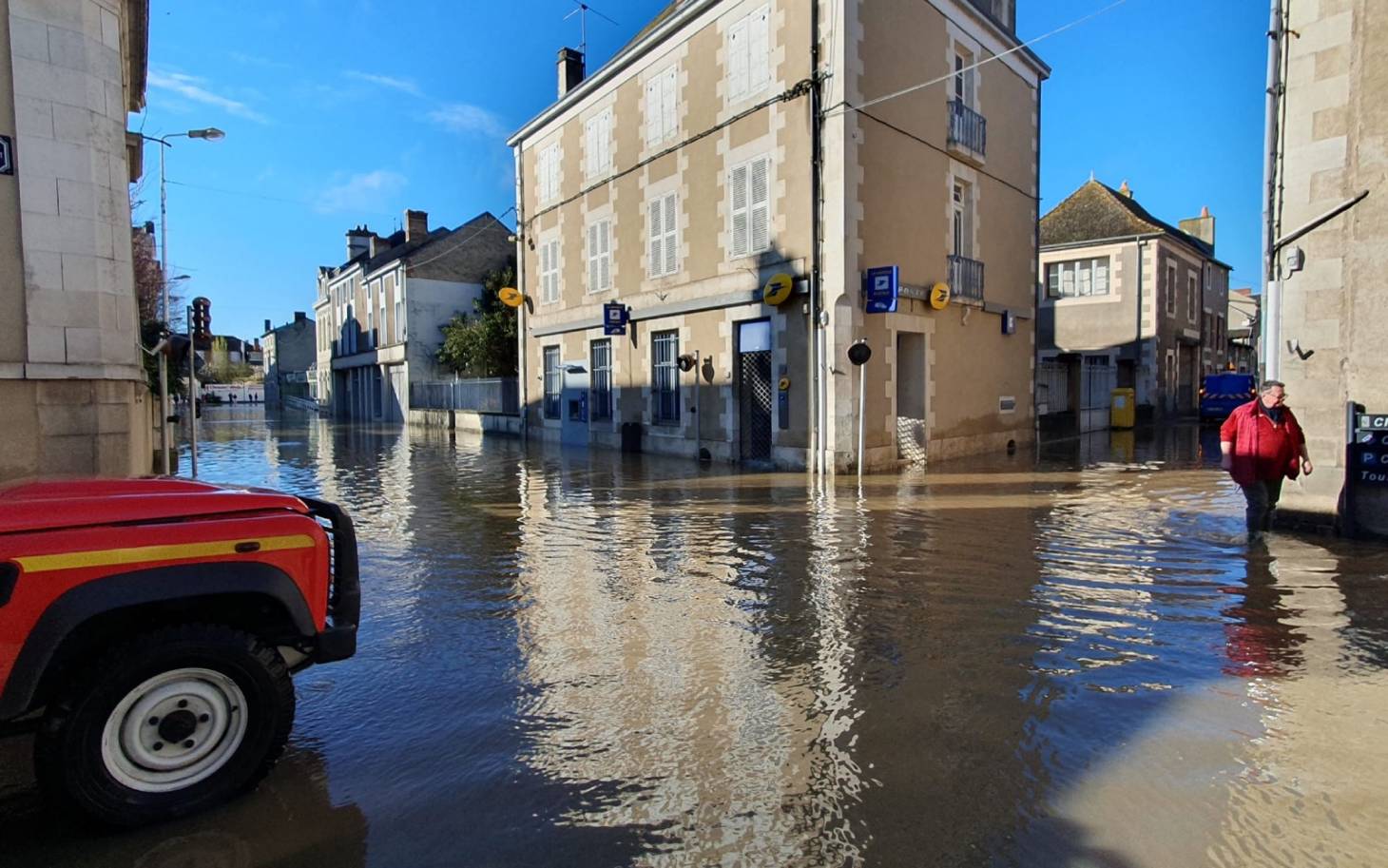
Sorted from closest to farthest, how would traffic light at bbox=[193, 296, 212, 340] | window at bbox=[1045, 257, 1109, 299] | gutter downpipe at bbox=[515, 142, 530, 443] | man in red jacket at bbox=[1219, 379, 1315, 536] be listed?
man in red jacket at bbox=[1219, 379, 1315, 536], traffic light at bbox=[193, 296, 212, 340], gutter downpipe at bbox=[515, 142, 530, 443], window at bbox=[1045, 257, 1109, 299]

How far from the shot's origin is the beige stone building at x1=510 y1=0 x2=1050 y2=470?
13.0 m

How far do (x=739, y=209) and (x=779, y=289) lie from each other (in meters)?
2.28

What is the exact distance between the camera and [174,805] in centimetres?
272

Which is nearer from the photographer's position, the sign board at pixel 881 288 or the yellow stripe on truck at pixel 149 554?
the yellow stripe on truck at pixel 149 554

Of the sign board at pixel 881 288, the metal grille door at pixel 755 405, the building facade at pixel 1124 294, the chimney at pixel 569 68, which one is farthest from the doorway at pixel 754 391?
the building facade at pixel 1124 294

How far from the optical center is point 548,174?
850 inches

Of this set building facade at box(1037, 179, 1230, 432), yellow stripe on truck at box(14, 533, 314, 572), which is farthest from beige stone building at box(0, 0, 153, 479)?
building facade at box(1037, 179, 1230, 432)

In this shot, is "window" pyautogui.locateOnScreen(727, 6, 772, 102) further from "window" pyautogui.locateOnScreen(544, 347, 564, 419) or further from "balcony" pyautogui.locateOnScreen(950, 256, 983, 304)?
"window" pyautogui.locateOnScreen(544, 347, 564, 419)

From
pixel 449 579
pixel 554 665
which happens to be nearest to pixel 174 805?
pixel 554 665

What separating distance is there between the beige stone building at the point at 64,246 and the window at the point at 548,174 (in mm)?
14001

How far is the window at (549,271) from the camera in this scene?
2127 centimetres

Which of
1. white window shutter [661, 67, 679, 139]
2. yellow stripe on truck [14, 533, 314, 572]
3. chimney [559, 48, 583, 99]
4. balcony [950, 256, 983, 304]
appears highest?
chimney [559, 48, 583, 99]

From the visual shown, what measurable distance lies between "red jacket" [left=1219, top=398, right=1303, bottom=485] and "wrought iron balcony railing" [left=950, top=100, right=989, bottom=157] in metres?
9.89

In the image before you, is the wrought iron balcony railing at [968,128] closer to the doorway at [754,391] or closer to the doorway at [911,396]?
the doorway at [911,396]
